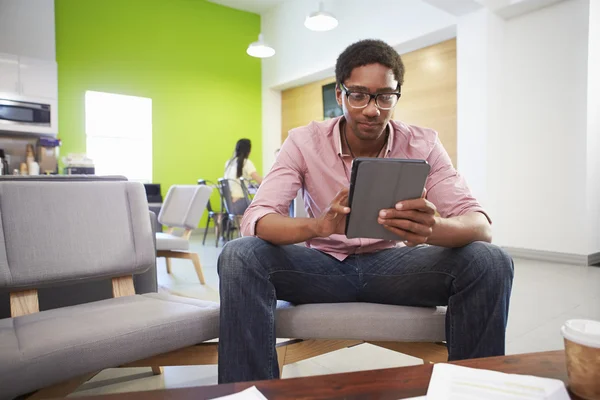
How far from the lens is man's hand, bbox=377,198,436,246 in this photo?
97cm

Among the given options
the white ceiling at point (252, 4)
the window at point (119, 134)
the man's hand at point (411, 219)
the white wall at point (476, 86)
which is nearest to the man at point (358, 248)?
the man's hand at point (411, 219)

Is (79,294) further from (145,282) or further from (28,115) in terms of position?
(28,115)

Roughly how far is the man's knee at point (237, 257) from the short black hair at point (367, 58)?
616mm

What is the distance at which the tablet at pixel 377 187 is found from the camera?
91cm

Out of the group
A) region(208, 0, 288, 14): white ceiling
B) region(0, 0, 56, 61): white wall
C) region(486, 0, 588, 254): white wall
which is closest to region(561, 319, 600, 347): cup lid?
region(486, 0, 588, 254): white wall

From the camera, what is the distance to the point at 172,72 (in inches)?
246

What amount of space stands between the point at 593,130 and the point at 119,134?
18.1 feet

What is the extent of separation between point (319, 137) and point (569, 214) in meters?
3.28

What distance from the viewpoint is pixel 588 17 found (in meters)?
3.48

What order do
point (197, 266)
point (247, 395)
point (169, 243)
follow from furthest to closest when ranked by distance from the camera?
point (197, 266) → point (169, 243) → point (247, 395)

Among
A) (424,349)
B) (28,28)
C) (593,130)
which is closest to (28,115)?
(28,28)

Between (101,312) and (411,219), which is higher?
(411,219)

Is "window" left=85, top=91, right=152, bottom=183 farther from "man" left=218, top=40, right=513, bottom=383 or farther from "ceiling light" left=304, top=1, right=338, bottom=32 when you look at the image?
"man" left=218, top=40, right=513, bottom=383

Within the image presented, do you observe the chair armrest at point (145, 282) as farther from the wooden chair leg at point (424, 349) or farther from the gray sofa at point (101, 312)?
the wooden chair leg at point (424, 349)
